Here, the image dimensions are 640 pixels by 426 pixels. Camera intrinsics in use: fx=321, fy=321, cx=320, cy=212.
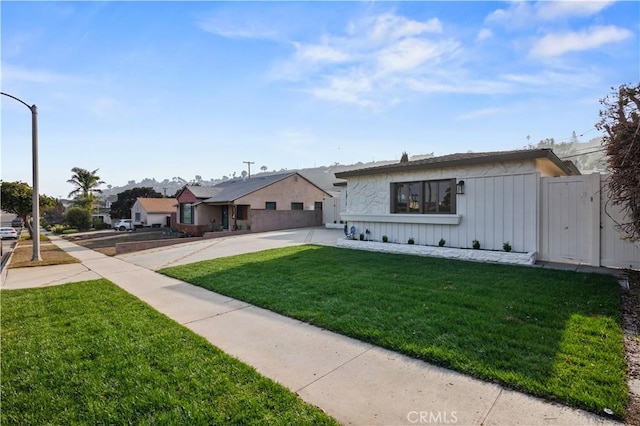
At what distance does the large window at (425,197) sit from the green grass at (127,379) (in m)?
8.33

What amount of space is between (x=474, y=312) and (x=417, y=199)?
6.57 metres

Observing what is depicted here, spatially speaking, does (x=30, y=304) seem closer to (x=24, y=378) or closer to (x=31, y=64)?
(x=24, y=378)

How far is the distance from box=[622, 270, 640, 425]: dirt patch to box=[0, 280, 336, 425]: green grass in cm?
241

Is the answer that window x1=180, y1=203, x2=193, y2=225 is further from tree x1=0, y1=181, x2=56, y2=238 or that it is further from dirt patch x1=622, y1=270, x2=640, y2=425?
dirt patch x1=622, y1=270, x2=640, y2=425

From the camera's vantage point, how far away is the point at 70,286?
7.55m

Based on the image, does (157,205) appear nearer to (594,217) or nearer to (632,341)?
(594,217)

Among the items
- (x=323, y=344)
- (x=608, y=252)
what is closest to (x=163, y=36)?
(x=323, y=344)

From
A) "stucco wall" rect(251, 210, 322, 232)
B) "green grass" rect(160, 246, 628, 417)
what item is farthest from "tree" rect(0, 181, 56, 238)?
"green grass" rect(160, 246, 628, 417)

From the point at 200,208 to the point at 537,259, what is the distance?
78.7 feet

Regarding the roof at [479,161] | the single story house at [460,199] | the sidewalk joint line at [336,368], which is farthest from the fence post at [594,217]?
the sidewalk joint line at [336,368]

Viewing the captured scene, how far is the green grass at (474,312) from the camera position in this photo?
3072 millimetres

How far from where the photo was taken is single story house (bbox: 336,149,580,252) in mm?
8445

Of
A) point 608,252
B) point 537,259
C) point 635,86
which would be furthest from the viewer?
point 537,259

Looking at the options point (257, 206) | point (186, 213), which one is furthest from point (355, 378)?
point (186, 213)
